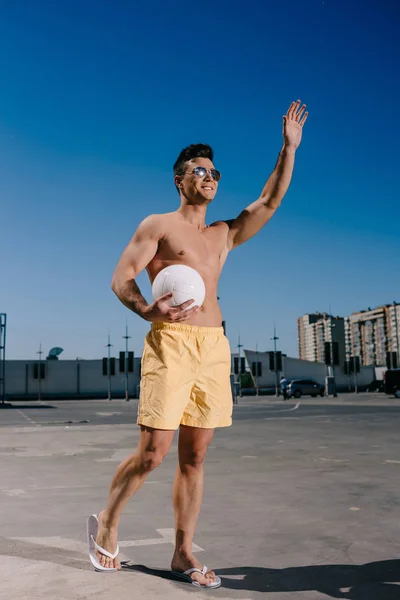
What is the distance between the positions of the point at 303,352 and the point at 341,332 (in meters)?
54.7

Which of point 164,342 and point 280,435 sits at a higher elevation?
point 164,342

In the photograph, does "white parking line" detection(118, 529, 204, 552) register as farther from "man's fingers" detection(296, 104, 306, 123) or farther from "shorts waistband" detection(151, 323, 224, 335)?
"man's fingers" detection(296, 104, 306, 123)

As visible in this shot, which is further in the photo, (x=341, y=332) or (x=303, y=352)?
(x=303, y=352)

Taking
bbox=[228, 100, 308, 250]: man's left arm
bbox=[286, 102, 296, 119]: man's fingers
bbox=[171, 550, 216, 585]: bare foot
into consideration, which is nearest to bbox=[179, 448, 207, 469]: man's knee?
bbox=[171, 550, 216, 585]: bare foot

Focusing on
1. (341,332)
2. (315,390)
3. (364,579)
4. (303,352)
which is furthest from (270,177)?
(303,352)

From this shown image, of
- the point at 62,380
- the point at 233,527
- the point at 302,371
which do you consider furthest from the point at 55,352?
the point at 233,527

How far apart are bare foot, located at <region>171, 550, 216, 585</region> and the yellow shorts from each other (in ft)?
2.25

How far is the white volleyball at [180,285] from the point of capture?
2.97 metres

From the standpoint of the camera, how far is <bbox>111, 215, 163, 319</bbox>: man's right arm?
10.2 feet

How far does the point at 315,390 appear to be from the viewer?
177 ft

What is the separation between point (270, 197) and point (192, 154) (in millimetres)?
509

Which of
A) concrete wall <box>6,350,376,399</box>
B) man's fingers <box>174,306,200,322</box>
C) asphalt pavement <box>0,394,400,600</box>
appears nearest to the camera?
man's fingers <box>174,306,200,322</box>

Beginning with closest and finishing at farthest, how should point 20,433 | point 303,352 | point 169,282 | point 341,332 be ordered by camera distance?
point 169,282, point 20,433, point 341,332, point 303,352

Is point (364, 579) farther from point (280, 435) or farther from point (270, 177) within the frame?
point (280, 435)
